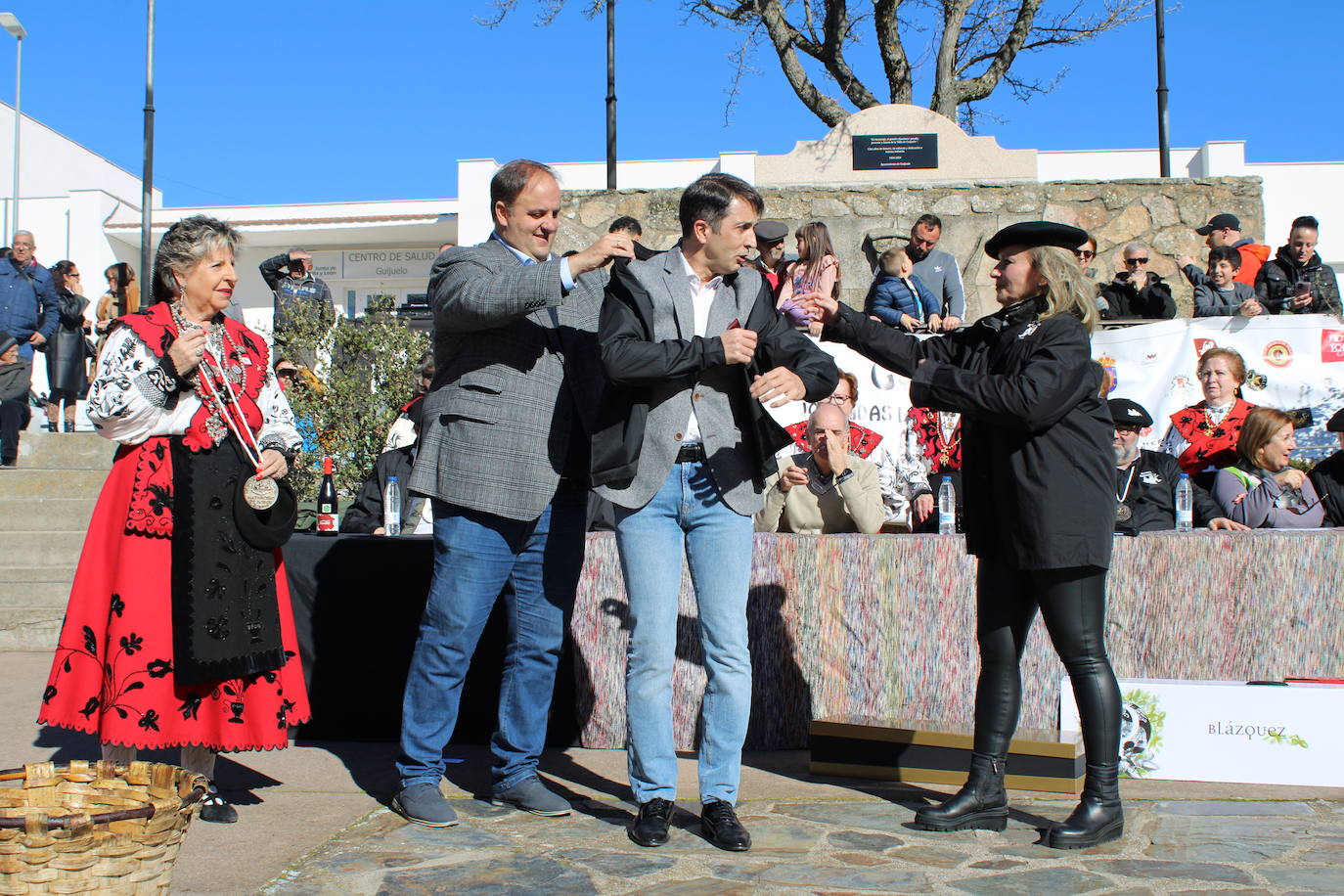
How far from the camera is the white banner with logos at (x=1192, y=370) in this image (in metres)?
7.10

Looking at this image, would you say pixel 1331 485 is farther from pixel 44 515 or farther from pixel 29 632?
pixel 44 515

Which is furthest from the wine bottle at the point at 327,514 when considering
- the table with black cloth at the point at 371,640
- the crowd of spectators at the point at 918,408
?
the table with black cloth at the point at 371,640

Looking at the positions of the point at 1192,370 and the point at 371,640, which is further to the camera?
the point at 1192,370

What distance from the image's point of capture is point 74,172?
91.7 ft

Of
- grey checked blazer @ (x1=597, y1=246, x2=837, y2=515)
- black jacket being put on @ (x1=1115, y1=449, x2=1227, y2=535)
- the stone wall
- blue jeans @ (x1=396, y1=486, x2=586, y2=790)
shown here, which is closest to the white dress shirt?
grey checked blazer @ (x1=597, y1=246, x2=837, y2=515)

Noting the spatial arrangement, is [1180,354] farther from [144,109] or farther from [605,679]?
[144,109]

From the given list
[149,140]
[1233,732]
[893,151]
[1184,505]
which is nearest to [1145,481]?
[1184,505]

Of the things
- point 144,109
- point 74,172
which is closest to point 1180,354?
point 144,109

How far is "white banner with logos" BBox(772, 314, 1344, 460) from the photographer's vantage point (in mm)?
7102

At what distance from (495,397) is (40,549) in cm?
564

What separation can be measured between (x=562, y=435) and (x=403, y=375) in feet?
15.4

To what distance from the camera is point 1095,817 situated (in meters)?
3.29

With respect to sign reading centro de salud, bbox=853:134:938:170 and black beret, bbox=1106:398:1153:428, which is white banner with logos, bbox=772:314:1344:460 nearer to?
black beret, bbox=1106:398:1153:428

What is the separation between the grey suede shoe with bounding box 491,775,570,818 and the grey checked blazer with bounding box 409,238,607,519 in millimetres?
858
